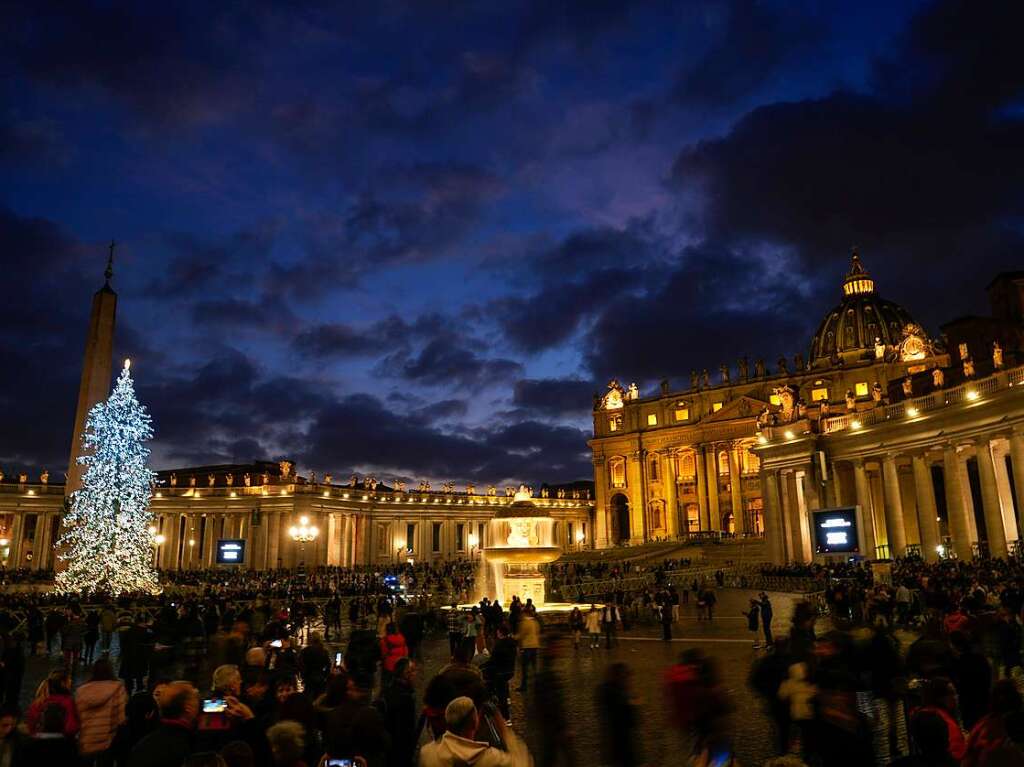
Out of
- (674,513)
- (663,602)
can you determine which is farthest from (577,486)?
(663,602)

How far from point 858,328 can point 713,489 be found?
33273 millimetres

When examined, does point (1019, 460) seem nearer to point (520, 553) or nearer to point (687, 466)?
point (520, 553)

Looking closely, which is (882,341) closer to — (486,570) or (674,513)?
(674,513)

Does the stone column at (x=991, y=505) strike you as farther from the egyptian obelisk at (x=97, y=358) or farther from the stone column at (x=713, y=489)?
the stone column at (x=713, y=489)

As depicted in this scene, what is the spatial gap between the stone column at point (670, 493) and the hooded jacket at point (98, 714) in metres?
85.7

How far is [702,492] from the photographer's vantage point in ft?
287

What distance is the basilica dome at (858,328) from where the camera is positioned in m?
96.1

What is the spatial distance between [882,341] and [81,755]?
100161 millimetres

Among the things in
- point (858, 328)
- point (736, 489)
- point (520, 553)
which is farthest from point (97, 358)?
point (858, 328)

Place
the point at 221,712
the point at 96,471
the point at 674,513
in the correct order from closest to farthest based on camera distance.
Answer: the point at 221,712, the point at 96,471, the point at 674,513

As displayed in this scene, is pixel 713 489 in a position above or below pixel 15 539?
above

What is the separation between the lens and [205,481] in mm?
95188

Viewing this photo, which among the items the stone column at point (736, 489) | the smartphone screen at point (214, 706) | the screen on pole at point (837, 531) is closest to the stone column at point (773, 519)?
the screen on pole at point (837, 531)

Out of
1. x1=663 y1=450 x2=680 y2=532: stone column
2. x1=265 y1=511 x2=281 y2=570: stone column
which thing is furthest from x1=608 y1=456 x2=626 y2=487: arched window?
x1=265 y1=511 x2=281 y2=570: stone column
